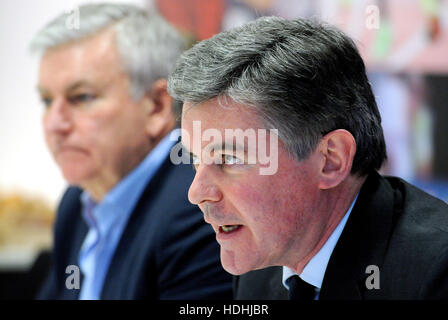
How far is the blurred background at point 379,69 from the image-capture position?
7.83ft

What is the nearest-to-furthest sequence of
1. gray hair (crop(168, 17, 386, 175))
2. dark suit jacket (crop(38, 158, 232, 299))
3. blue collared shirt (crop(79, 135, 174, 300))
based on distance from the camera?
gray hair (crop(168, 17, 386, 175)), dark suit jacket (crop(38, 158, 232, 299)), blue collared shirt (crop(79, 135, 174, 300))

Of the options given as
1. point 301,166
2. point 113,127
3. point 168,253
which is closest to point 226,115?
point 301,166

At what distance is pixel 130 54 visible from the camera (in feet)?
4.40

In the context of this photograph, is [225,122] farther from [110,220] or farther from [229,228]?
[110,220]

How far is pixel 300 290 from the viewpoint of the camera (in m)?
0.89

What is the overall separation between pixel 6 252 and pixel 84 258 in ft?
4.25

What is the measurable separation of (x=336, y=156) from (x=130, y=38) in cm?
70

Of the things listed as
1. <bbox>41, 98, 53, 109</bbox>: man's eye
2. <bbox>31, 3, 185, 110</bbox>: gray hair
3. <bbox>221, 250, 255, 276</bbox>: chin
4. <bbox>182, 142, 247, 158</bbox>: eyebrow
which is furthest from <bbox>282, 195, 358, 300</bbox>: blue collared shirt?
<bbox>41, 98, 53, 109</bbox>: man's eye

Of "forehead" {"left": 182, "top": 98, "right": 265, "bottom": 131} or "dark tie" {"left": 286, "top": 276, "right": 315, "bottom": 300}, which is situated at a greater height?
"forehead" {"left": 182, "top": 98, "right": 265, "bottom": 131}

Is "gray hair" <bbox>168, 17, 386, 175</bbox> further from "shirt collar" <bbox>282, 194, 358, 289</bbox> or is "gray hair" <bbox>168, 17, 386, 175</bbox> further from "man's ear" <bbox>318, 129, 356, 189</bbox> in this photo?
"shirt collar" <bbox>282, 194, 358, 289</bbox>

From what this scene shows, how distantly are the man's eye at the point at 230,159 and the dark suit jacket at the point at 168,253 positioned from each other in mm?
298

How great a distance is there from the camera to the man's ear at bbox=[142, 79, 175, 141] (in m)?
1.30

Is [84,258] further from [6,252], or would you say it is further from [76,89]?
[6,252]
